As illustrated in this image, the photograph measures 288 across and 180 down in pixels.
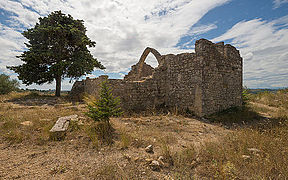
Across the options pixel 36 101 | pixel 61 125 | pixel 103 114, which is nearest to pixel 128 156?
pixel 103 114

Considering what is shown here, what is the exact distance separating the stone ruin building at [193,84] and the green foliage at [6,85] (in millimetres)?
12261

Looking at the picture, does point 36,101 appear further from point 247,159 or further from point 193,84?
point 247,159

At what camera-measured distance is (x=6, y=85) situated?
43.7 ft

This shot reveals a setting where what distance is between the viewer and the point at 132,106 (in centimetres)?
810

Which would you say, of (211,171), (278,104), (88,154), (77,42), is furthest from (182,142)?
(77,42)

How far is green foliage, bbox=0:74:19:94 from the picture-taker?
13.0 meters

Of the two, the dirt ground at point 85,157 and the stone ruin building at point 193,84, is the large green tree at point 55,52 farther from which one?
the dirt ground at point 85,157

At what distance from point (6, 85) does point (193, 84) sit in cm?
1808

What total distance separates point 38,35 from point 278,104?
21344 mm

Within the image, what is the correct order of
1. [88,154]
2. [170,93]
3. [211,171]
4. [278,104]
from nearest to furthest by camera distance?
[211,171] < [88,154] < [170,93] < [278,104]

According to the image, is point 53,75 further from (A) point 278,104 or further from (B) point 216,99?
(A) point 278,104

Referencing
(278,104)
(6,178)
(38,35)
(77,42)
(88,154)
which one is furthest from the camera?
(77,42)

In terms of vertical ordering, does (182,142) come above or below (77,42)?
below

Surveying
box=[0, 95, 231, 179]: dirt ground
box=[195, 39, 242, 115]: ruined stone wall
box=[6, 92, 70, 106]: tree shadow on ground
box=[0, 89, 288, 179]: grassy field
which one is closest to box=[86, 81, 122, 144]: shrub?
box=[0, 89, 288, 179]: grassy field
